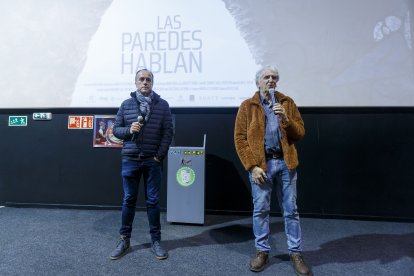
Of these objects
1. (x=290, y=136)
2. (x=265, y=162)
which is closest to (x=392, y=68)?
(x=290, y=136)

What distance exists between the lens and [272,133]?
1.87 m

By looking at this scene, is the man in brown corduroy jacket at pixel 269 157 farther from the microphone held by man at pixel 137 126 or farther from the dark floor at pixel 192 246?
the microphone held by man at pixel 137 126

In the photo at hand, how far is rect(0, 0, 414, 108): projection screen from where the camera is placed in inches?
117

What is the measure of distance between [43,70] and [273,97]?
3.02m

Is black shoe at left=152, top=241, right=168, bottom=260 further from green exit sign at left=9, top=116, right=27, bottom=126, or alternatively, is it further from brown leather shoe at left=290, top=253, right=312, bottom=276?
green exit sign at left=9, top=116, right=27, bottom=126

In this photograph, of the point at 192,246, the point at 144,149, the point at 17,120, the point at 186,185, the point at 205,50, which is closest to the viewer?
the point at 144,149

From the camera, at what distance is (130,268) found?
1881mm

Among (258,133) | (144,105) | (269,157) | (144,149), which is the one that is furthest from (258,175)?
(144,105)

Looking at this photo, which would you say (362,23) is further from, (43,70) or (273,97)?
(43,70)

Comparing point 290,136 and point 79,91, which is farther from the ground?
point 79,91

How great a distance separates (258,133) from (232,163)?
4.72 feet

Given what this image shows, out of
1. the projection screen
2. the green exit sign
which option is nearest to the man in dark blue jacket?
the projection screen

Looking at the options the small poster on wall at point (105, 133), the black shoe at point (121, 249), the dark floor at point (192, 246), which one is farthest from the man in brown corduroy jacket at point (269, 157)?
the small poster on wall at point (105, 133)

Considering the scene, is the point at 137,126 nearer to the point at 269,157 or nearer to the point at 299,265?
the point at 269,157
